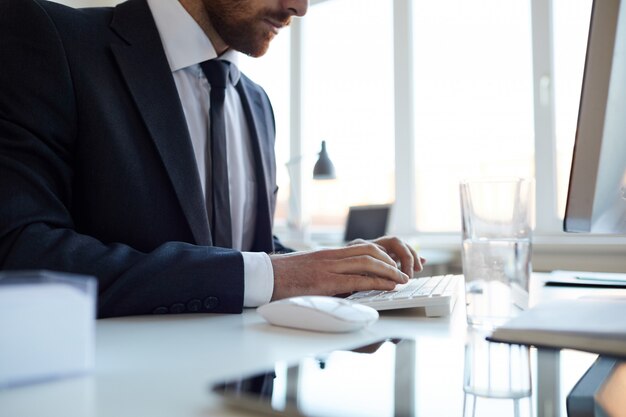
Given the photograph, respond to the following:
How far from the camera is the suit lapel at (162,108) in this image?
1.04m

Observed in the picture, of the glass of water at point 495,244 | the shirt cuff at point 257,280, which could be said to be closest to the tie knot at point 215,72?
the shirt cuff at point 257,280

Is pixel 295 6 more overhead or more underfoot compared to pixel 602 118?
more overhead

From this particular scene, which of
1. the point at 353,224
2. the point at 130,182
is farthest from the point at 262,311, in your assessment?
the point at 353,224

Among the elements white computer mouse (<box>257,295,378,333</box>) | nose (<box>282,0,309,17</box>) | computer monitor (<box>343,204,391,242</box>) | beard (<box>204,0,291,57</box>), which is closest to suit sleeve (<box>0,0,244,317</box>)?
white computer mouse (<box>257,295,378,333</box>)

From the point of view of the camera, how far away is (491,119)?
330 centimetres

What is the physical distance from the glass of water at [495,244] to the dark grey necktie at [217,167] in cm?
64

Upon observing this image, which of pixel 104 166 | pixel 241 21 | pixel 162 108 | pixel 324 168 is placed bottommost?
pixel 104 166

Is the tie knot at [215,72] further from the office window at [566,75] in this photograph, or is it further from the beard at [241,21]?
the office window at [566,75]

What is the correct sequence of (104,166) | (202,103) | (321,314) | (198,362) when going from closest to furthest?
(198,362)
(321,314)
(104,166)
(202,103)

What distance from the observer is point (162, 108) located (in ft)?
3.52

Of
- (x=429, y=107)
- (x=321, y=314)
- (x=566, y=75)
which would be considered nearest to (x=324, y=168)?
(x=429, y=107)

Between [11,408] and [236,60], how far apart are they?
1.20 m

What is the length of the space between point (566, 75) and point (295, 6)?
2254mm

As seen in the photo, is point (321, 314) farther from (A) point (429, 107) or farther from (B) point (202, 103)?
(A) point (429, 107)
